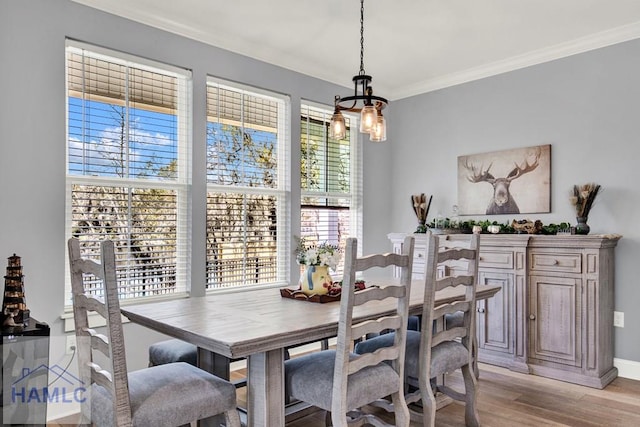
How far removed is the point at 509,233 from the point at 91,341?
326cm

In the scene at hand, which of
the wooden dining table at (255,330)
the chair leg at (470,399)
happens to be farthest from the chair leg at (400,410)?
the chair leg at (470,399)

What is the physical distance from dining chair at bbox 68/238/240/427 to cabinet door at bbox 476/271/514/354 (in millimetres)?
2537

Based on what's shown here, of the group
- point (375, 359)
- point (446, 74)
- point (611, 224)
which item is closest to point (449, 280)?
point (375, 359)

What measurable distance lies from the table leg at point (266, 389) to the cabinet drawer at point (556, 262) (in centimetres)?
249

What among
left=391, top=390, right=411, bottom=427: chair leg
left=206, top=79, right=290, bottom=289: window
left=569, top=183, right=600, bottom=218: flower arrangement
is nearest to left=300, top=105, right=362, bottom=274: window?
left=206, top=79, right=290, bottom=289: window

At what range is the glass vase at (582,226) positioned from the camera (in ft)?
11.5

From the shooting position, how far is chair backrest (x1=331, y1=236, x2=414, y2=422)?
6.27 ft

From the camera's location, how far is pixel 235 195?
3.85m

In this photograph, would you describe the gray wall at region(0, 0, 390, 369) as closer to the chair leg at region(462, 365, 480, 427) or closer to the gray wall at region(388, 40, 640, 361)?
the chair leg at region(462, 365, 480, 427)

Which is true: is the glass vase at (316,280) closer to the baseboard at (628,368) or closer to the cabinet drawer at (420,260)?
the cabinet drawer at (420,260)

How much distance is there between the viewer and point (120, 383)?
1686mm

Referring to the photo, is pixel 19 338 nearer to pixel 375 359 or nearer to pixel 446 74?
pixel 375 359

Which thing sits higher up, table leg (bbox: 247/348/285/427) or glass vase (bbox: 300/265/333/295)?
glass vase (bbox: 300/265/333/295)

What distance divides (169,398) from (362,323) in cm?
83
